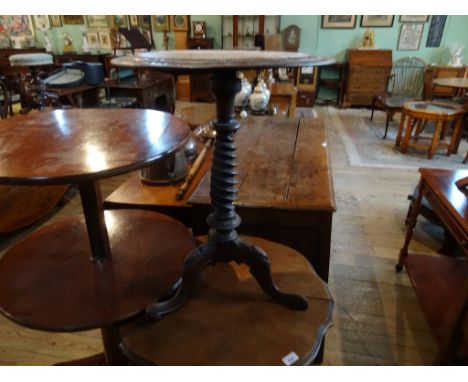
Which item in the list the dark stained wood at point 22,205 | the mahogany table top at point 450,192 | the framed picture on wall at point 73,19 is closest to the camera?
the mahogany table top at point 450,192

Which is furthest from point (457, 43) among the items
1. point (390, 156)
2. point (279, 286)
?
point (279, 286)

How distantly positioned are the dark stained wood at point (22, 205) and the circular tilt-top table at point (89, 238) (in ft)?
3.91

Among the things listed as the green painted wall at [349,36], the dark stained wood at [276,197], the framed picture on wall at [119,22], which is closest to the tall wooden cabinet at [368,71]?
the green painted wall at [349,36]

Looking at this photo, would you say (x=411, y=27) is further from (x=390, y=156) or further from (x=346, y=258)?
(x=346, y=258)

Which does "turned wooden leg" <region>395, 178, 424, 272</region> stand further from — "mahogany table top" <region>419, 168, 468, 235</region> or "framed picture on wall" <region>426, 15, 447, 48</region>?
"framed picture on wall" <region>426, 15, 447, 48</region>

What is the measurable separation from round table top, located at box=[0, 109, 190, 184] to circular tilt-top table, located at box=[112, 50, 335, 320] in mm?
120

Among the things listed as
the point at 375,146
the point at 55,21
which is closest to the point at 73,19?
the point at 55,21

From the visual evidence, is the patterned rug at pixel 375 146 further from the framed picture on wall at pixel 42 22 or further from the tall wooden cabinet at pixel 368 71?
the framed picture on wall at pixel 42 22

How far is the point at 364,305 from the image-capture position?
5.52ft

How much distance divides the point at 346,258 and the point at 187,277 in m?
1.35

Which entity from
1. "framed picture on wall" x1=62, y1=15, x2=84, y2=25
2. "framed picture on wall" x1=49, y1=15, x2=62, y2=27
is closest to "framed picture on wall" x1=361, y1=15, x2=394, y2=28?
"framed picture on wall" x1=62, y1=15, x2=84, y2=25

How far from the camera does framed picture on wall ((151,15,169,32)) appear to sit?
21.3 ft

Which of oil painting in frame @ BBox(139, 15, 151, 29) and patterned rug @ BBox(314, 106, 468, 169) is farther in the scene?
oil painting in frame @ BBox(139, 15, 151, 29)

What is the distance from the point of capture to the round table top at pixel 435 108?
3385mm
